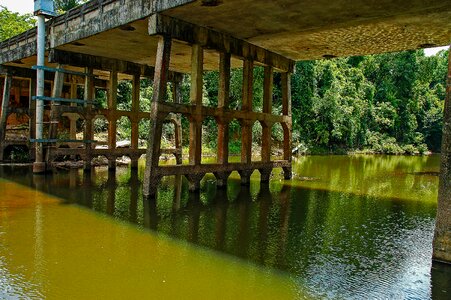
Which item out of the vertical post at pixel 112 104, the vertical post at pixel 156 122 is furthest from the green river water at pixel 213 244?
the vertical post at pixel 112 104

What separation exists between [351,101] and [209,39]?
3158 cm

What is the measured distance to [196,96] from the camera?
12555mm

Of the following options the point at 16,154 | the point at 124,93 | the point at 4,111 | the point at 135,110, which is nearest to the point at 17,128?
the point at 16,154

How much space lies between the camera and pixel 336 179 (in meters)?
18.4

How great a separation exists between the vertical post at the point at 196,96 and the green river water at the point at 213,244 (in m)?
1.31

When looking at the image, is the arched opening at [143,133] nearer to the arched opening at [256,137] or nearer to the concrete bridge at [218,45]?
the arched opening at [256,137]

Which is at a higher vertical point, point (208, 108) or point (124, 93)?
point (124, 93)

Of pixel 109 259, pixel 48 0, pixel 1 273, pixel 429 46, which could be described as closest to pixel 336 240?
pixel 109 259

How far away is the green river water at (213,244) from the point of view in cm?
537

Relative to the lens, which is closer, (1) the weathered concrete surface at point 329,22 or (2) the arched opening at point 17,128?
(1) the weathered concrete surface at point 329,22

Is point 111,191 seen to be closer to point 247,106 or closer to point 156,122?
point 156,122

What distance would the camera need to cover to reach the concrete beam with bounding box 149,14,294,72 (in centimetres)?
1128

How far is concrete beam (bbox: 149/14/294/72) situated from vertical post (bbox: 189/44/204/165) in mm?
377

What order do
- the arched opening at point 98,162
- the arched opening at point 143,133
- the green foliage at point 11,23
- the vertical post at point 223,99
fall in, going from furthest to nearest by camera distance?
1. the arched opening at point 143,133
2. the green foliage at point 11,23
3. the arched opening at point 98,162
4. the vertical post at point 223,99
